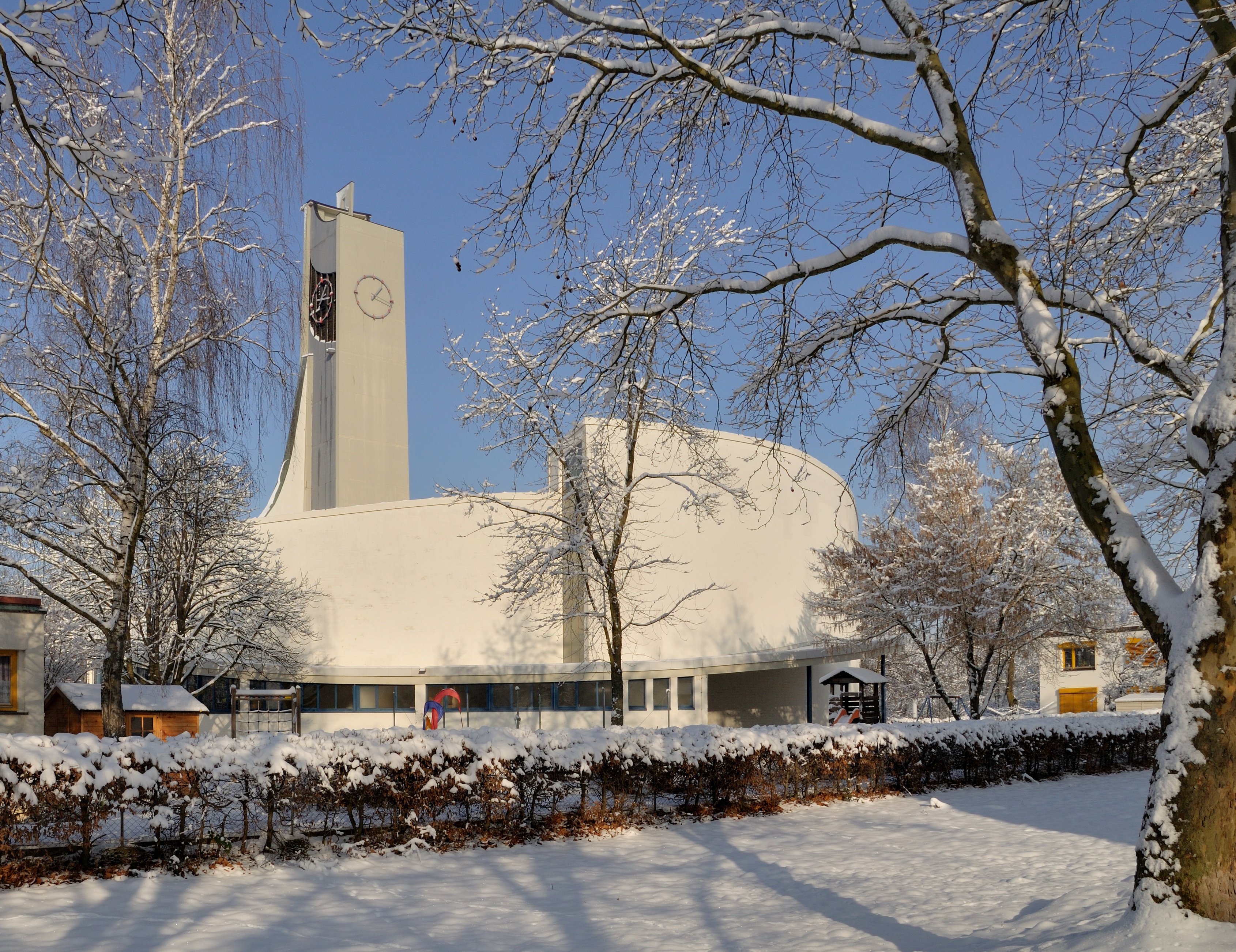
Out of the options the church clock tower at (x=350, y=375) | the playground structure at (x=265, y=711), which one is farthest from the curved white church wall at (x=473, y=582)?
the church clock tower at (x=350, y=375)

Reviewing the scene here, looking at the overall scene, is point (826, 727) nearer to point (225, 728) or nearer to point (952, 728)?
point (952, 728)

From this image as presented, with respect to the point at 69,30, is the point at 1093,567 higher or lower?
lower

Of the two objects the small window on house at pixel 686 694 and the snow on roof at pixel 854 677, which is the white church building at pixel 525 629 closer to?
the small window on house at pixel 686 694

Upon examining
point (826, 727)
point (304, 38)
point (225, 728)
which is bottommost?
point (225, 728)

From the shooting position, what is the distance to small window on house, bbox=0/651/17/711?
17.0m

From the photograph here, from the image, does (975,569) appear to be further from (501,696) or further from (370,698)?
(370,698)

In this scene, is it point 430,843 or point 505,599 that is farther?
point 505,599

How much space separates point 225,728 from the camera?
3369 cm

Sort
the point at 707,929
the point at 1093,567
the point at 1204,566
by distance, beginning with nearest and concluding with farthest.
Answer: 1. the point at 1204,566
2. the point at 707,929
3. the point at 1093,567

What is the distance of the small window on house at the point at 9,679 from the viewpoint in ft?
55.9

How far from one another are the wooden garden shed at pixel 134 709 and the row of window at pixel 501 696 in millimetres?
9262

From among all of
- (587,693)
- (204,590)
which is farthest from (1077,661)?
(204,590)

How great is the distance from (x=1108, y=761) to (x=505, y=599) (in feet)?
63.3

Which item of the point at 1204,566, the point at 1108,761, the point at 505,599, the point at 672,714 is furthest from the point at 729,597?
the point at 1204,566
